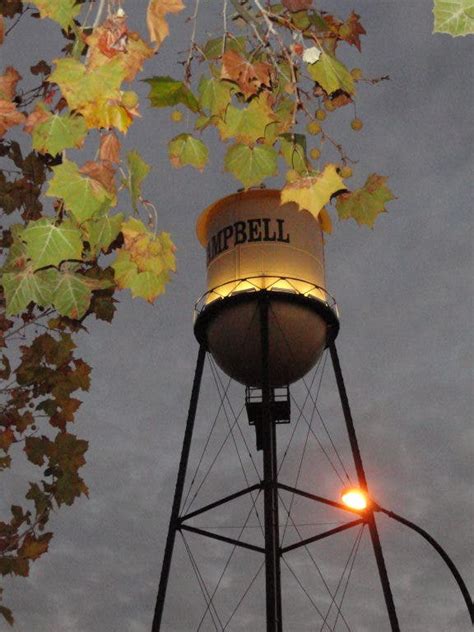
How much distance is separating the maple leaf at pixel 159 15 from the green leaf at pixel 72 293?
1354 mm

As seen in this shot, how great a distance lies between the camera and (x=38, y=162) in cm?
582

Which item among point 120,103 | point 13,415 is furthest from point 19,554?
point 120,103

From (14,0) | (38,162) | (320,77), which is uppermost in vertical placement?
(14,0)

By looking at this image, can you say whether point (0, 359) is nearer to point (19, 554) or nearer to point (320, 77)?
point (19, 554)

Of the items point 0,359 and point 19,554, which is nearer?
→ point 19,554

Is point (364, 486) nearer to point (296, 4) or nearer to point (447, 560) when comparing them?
point (447, 560)

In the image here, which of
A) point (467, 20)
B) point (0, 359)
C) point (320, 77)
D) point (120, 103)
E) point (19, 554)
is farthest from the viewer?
point (0, 359)

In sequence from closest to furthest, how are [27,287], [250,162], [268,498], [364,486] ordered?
[250,162], [27,287], [268,498], [364,486]

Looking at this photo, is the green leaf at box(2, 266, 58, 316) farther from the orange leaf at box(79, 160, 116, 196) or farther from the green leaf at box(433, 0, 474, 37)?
the green leaf at box(433, 0, 474, 37)

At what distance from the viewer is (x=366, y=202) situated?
14.0 ft

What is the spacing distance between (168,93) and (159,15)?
411mm

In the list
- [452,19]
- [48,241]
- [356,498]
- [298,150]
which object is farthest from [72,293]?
[356,498]

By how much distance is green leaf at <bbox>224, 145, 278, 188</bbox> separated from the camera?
358cm

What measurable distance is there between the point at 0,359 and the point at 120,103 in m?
3.13
